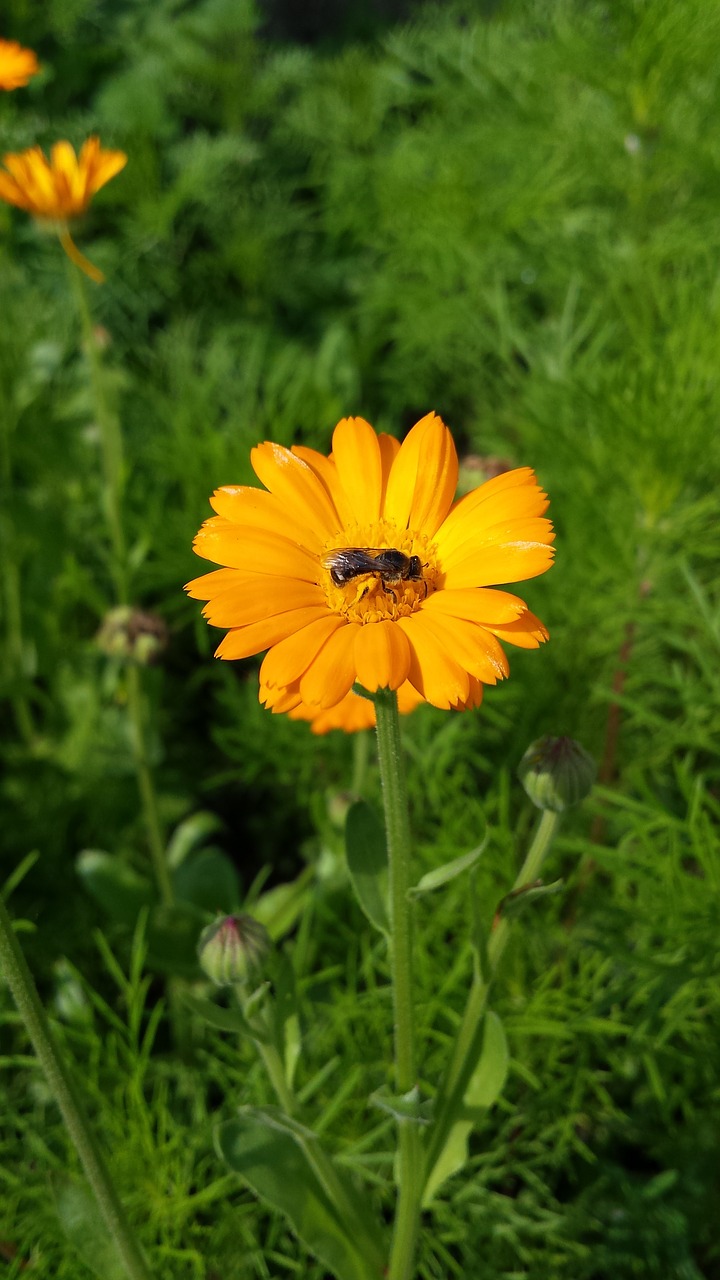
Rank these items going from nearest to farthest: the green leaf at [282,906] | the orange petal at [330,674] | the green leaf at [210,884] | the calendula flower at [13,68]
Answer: the orange petal at [330,674] < the calendula flower at [13,68] < the green leaf at [282,906] < the green leaf at [210,884]

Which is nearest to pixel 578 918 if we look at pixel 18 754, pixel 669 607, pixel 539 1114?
pixel 539 1114

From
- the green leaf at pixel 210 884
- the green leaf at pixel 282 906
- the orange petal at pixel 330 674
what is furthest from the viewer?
the green leaf at pixel 210 884

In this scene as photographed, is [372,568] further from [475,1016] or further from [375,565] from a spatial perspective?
[475,1016]

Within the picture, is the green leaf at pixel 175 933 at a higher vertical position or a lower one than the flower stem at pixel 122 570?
lower

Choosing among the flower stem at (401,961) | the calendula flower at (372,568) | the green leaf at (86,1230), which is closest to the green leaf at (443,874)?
the flower stem at (401,961)

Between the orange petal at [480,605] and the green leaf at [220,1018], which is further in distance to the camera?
the green leaf at [220,1018]

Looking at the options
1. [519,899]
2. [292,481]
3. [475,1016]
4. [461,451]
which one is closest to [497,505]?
[292,481]

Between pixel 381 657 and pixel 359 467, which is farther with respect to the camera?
pixel 359 467

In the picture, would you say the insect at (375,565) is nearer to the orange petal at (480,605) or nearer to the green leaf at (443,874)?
the orange petal at (480,605)
